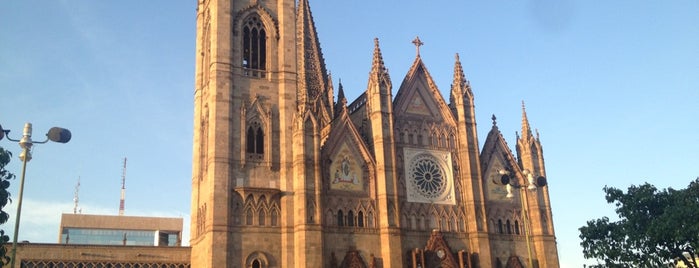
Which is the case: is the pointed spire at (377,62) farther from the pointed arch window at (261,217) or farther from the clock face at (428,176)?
the pointed arch window at (261,217)

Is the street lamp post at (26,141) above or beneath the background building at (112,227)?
beneath

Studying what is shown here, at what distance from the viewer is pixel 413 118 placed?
5212cm

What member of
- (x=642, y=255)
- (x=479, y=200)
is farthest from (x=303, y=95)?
(x=642, y=255)

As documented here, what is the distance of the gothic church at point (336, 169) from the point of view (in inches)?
1788

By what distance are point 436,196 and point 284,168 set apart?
11.2 m

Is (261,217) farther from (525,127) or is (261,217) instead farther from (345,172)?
(525,127)

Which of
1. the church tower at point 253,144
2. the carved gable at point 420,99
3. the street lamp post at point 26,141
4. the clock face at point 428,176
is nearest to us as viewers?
the street lamp post at point 26,141

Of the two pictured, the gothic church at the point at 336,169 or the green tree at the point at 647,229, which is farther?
the gothic church at the point at 336,169

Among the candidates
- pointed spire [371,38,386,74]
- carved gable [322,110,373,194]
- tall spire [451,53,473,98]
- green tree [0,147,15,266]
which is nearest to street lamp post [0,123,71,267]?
green tree [0,147,15,266]

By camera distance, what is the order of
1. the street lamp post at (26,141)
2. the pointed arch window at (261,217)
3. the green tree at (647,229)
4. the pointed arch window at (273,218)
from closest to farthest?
the street lamp post at (26,141) → the green tree at (647,229) → the pointed arch window at (261,217) → the pointed arch window at (273,218)

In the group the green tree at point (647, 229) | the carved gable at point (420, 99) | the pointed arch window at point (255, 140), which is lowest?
the green tree at point (647, 229)

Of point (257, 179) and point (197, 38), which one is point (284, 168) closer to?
point (257, 179)

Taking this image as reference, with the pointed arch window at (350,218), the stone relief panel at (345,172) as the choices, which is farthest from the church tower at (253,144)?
the pointed arch window at (350,218)

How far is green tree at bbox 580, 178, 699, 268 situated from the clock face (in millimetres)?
10610
